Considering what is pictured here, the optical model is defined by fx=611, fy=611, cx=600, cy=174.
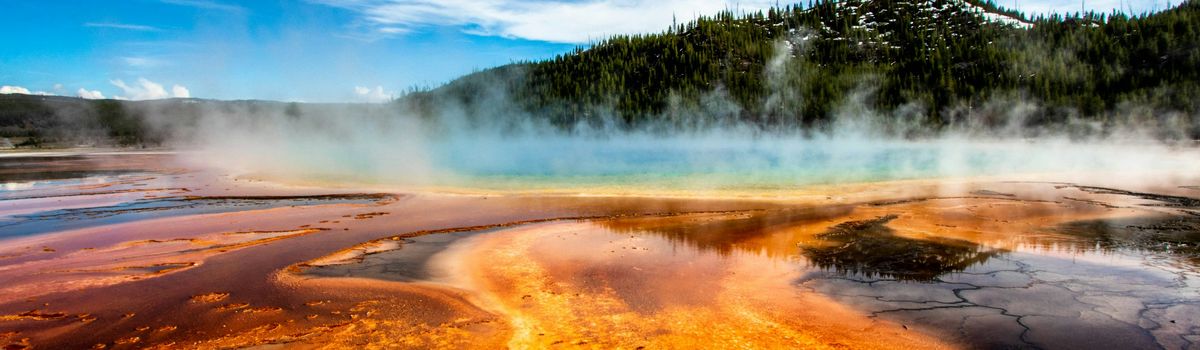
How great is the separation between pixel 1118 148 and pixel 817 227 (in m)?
44.2

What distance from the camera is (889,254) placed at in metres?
8.41

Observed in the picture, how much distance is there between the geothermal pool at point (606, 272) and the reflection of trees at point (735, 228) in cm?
7

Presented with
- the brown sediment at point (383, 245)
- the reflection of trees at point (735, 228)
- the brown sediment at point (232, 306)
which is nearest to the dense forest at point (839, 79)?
the reflection of trees at point (735, 228)

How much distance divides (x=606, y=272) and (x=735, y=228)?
3917 millimetres

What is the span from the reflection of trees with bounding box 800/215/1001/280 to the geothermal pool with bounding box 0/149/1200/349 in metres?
0.05

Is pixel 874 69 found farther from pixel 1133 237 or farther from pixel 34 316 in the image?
pixel 34 316

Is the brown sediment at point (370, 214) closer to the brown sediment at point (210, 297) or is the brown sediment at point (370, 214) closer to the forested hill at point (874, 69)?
the brown sediment at point (210, 297)

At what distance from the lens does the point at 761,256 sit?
849cm

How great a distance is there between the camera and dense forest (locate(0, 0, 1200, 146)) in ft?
196

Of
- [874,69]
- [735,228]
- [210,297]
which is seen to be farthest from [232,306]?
[874,69]

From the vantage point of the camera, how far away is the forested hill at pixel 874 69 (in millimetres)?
60312

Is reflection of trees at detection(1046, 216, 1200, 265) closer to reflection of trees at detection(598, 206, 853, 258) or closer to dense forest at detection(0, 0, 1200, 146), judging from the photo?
reflection of trees at detection(598, 206, 853, 258)

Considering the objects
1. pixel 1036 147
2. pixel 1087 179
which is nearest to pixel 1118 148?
pixel 1036 147

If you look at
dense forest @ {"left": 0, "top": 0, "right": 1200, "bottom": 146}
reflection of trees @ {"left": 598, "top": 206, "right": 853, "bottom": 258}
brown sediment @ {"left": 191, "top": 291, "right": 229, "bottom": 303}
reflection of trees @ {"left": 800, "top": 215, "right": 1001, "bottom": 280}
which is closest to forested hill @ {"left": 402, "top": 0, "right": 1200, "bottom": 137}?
dense forest @ {"left": 0, "top": 0, "right": 1200, "bottom": 146}
